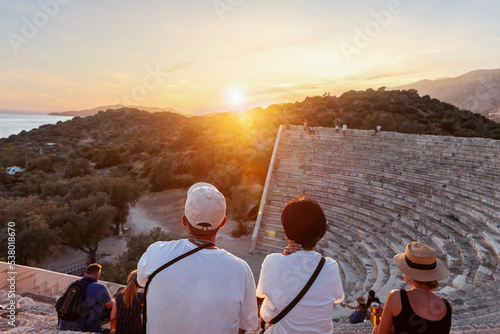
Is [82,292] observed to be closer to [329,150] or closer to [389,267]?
[389,267]

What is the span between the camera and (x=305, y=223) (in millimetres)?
1876

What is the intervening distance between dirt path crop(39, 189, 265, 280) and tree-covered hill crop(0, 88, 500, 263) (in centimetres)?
88

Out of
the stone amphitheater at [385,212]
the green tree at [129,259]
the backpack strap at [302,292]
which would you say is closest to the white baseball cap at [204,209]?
the backpack strap at [302,292]

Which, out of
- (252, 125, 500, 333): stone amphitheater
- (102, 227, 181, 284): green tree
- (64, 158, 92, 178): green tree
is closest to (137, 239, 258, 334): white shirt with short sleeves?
(252, 125, 500, 333): stone amphitheater

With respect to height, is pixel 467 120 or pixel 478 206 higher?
pixel 467 120

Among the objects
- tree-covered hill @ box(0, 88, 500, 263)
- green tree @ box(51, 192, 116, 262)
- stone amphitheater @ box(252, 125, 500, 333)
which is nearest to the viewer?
stone amphitheater @ box(252, 125, 500, 333)

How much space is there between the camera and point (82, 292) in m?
3.31

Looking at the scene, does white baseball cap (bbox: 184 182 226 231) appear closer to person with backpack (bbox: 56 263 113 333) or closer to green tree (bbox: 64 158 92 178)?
person with backpack (bbox: 56 263 113 333)

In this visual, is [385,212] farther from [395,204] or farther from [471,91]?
[471,91]

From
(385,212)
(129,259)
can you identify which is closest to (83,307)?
(129,259)

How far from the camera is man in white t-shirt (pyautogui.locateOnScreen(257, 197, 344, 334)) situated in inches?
69.2

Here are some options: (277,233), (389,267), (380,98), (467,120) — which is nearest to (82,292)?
(389,267)

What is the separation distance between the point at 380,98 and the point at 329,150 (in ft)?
104

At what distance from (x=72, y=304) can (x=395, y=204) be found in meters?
11.1
